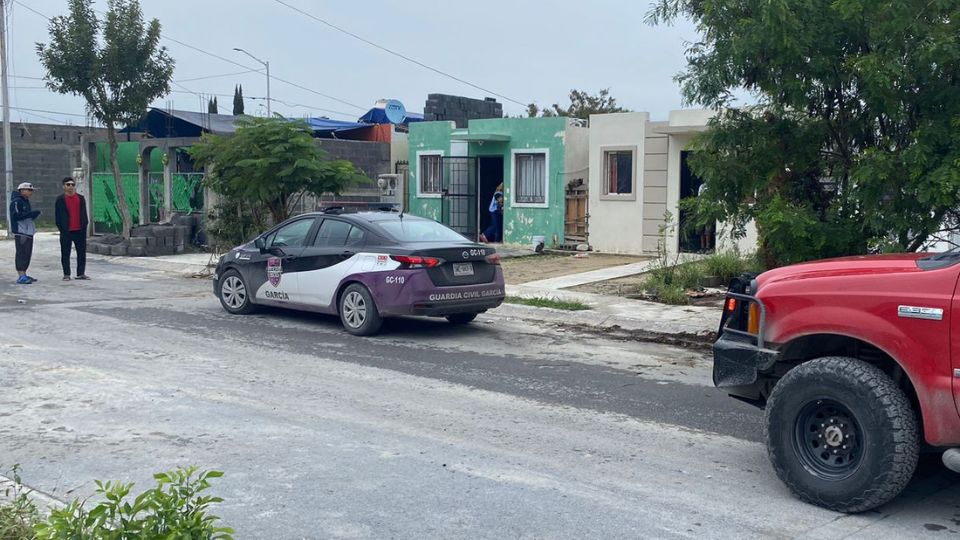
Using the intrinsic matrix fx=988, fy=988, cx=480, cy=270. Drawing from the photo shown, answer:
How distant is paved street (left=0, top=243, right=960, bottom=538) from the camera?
538 cm

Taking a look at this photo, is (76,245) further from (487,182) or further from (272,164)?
(487,182)

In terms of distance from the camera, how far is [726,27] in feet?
31.0

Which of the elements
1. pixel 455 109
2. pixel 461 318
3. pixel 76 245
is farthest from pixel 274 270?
pixel 455 109

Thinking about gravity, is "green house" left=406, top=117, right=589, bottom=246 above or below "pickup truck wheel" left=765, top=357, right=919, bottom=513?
above

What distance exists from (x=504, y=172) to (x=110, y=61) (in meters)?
9.28

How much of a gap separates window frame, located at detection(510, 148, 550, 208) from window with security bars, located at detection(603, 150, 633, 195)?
4.99 ft

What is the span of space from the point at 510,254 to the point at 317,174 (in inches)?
224

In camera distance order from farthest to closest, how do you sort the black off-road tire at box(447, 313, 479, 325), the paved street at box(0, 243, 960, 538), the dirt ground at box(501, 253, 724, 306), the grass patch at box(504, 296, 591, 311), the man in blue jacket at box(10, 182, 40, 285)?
1. the man in blue jacket at box(10, 182, 40, 285)
2. the dirt ground at box(501, 253, 724, 306)
3. the grass patch at box(504, 296, 591, 311)
4. the black off-road tire at box(447, 313, 479, 325)
5. the paved street at box(0, 243, 960, 538)

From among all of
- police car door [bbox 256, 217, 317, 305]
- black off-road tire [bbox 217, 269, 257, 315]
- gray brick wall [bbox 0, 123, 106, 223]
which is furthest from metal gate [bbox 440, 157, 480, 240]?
gray brick wall [bbox 0, 123, 106, 223]

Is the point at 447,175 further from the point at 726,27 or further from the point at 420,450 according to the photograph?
the point at 420,450

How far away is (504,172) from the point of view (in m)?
23.8

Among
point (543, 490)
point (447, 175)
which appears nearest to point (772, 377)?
point (543, 490)

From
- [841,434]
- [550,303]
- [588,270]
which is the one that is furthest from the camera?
[588,270]

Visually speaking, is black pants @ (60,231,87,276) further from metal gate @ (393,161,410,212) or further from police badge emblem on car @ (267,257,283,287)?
metal gate @ (393,161,410,212)
